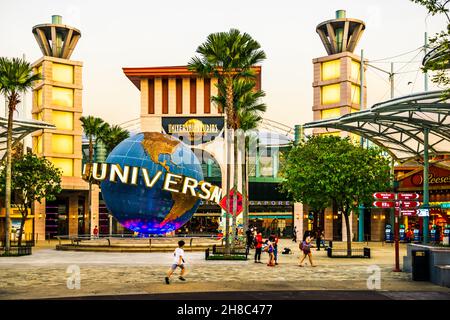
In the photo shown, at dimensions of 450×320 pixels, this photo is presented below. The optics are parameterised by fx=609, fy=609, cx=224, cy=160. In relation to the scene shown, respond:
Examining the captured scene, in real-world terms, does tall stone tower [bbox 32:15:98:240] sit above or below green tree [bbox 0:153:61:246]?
above

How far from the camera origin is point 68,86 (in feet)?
226

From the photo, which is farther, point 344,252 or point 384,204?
point 344,252

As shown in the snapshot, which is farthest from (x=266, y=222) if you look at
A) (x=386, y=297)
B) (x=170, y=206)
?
(x=386, y=297)

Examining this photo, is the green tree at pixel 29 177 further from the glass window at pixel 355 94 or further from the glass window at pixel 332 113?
the glass window at pixel 355 94

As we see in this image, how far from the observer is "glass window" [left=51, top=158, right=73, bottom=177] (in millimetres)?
68125

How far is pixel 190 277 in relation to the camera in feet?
75.7

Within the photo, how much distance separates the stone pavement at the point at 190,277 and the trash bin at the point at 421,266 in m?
0.45

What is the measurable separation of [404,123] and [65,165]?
39.9 metres

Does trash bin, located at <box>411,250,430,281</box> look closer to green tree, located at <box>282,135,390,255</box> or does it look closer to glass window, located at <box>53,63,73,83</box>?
green tree, located at <box>282,135,390,255</box>

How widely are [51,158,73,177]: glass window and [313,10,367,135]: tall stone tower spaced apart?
28993mm

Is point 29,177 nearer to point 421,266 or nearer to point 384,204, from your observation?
point 384,204

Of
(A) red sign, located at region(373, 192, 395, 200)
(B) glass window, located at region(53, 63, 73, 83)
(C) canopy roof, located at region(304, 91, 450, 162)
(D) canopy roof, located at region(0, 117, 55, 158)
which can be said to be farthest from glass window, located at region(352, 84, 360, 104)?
(A) red sign, located at region(373, 192, 395, 200)

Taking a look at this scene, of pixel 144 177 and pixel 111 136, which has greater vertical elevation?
pixel 111 136

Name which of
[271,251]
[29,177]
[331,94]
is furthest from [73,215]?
[271,251]
